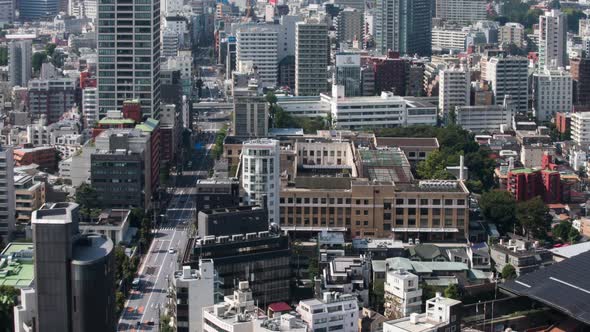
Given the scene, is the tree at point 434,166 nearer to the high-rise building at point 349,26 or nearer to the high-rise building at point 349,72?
the high-rise building at point 349,72

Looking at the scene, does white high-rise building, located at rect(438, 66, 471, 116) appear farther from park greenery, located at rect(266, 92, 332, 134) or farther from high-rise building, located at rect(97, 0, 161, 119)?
high-rise building, located at rect(97, 0, 161, 119)

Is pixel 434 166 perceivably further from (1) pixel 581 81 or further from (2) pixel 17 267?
(1) pixel 581 81

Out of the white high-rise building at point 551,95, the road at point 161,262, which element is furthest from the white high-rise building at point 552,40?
the road at point 161,262

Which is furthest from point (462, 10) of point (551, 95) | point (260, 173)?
point (260, 173)

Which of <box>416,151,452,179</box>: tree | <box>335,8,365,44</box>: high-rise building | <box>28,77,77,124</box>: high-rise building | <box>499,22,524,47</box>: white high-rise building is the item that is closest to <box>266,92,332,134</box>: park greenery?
<box>416,151,452,179</box>: tree

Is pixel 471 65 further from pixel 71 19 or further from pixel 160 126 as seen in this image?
pixel 71 19

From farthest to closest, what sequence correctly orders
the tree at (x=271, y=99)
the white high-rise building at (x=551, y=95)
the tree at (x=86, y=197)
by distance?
1. the white high-rise building at (x=551, y=95)
2. the tree at (x=271, y=99)
3. the tree at (x=86, y=197)

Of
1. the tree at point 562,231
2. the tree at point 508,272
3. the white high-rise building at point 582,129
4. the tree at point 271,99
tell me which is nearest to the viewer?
the tree at point 508,272
